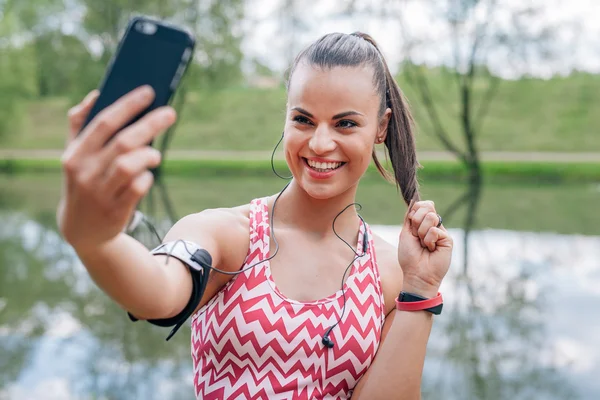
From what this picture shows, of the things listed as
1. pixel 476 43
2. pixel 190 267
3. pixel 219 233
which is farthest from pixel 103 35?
pixel 190 267

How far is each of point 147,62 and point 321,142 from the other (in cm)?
73

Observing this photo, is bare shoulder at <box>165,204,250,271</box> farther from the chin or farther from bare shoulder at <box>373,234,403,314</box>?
bare shoulder at <box>373,234,403,314</box>

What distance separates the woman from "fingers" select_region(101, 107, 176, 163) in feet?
1.61

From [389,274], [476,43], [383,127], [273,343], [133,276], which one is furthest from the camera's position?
[476,43]

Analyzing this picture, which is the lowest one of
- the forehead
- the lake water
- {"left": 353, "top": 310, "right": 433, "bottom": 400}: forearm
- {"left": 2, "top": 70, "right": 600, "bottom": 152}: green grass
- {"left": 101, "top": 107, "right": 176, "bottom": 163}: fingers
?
{"left": 2, "top": 70, "right": 600, "bottom": 152}: green grass

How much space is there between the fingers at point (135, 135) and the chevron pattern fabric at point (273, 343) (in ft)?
2.37

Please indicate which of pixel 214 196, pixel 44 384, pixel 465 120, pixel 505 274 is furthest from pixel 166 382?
pixel 465 120

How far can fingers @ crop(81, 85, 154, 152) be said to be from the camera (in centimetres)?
86

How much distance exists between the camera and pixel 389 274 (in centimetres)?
173

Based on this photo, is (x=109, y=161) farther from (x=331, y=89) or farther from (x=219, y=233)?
(x=331, y=89)

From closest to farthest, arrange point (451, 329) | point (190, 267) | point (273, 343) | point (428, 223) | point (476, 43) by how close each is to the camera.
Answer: point (190, 267), point (273, 343), point (428, 223), point (451, 329), point (476, 43)

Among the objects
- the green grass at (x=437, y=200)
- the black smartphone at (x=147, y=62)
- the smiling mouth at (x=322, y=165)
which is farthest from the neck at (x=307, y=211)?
the green grass at (x=437, y=200)

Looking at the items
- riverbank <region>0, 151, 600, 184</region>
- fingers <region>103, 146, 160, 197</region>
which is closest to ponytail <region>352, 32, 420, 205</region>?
fingers <region>103, 146, 160, 197</region>

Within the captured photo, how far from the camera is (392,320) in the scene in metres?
1.65
